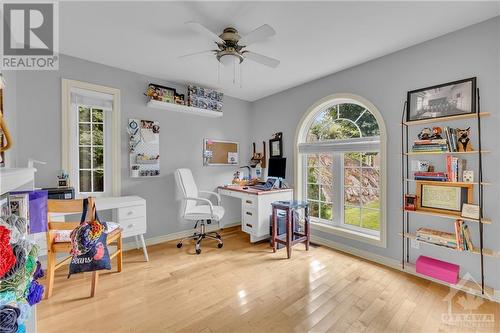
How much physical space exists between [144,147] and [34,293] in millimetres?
2805

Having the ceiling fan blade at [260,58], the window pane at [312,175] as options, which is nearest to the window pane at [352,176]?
the window pane at [312,175]

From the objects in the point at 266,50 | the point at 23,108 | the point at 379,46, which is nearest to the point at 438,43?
the point at 379,46

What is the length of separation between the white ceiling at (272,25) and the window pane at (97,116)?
62 centimetres

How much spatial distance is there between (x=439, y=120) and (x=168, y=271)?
3.16m

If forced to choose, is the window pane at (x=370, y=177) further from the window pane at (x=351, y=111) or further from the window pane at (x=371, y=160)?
the window pane at (x=351, y=111)

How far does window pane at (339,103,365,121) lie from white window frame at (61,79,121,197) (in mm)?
2995

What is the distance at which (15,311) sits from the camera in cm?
44

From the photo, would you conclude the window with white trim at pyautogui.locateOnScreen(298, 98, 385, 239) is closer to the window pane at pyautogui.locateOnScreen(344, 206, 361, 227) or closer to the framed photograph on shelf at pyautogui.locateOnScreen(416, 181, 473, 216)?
the window pane at pyautogui.locateOnScreen(344, 206, 361, 227)

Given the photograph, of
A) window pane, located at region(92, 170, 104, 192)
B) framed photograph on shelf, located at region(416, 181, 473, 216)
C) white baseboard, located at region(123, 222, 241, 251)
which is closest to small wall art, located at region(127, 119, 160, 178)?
window pane, located at region(92, 170, 104, 192)

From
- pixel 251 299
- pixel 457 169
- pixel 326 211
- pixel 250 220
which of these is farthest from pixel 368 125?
pixel 251 299

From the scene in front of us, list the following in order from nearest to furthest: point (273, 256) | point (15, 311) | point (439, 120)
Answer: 1. point (15, 311)
2. point (439, 120)
3. point (273, 256)

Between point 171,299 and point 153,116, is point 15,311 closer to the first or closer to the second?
point 171,299

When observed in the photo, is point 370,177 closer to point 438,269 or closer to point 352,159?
point 352,159

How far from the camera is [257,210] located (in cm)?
311
